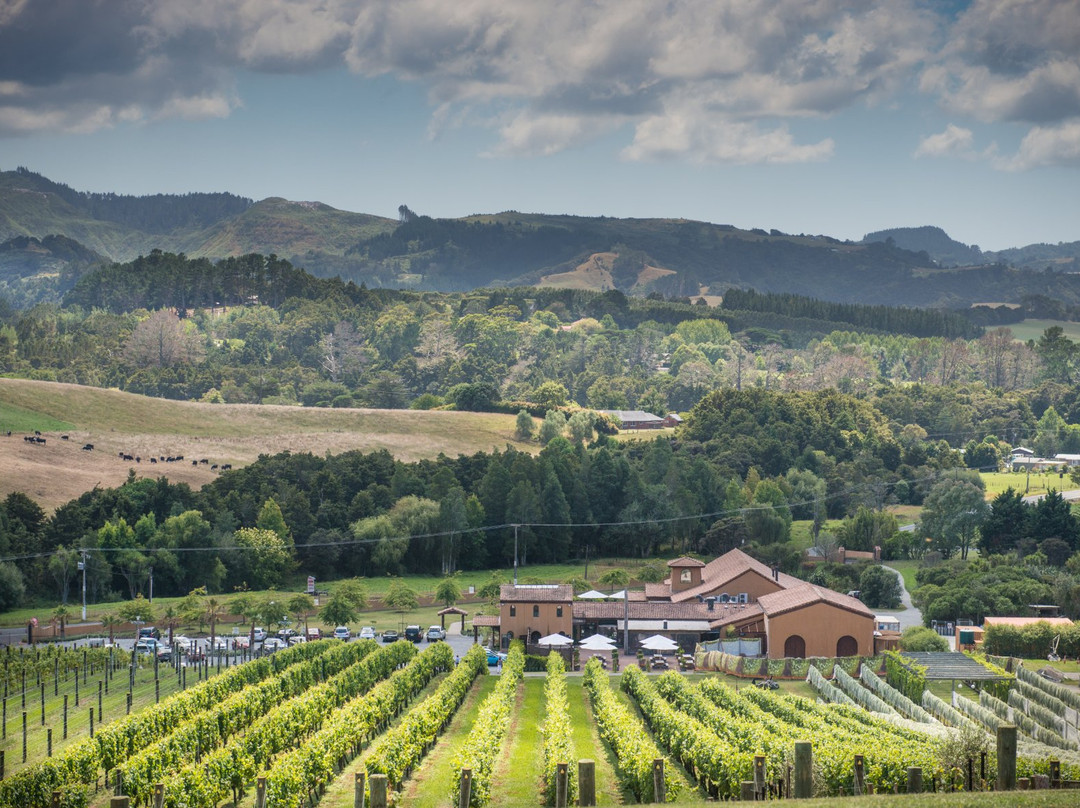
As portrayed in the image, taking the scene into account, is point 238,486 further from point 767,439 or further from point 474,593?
point 767,439

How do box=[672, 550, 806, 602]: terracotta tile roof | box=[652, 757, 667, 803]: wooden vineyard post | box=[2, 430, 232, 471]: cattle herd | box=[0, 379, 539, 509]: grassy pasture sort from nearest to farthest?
box=[652, 757, 667, 803]: wooden vineyard post < box=[672, 550, 806, 602]: terracotta tile roof < box=[0, 379, 539, 509]: grassy pasture < box=[2, 430, 232, 471]: cattle herd

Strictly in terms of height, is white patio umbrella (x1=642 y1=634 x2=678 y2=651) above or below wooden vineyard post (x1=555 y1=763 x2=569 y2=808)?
below

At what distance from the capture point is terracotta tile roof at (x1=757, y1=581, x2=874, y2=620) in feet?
214

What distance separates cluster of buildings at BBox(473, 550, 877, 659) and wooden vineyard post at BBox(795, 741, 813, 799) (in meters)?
43.9

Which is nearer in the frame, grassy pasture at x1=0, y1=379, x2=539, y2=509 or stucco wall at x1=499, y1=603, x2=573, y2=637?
stucco wall at x1=499, y1=603, x2=573, y2=637

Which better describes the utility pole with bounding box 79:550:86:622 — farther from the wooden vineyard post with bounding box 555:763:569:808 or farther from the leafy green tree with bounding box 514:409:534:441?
the leafy green tree with bounding box 514:409:534:441

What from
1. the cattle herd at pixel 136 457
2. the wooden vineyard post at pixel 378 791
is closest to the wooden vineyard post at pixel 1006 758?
the wooden vineyard post at pixel 378 791

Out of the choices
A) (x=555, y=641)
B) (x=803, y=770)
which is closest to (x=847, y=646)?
(x=555, y=641)

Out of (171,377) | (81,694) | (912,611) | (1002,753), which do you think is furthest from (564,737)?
(171,377)

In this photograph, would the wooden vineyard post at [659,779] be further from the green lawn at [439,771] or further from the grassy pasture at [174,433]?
the grassy pasture at [174,433]

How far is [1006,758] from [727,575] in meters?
55.8

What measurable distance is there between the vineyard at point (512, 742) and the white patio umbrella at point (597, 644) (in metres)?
9.20

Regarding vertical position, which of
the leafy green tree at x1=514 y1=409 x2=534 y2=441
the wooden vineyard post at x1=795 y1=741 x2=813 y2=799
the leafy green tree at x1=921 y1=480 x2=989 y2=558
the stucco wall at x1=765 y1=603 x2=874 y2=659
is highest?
the leafy green tree at x1=514 y1=409 x2=534 y2=441

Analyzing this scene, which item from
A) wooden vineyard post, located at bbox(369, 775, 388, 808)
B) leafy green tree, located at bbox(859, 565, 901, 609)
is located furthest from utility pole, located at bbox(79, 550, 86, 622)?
wooden vineyard post, located at bbox(369, 775, 388, 808)
